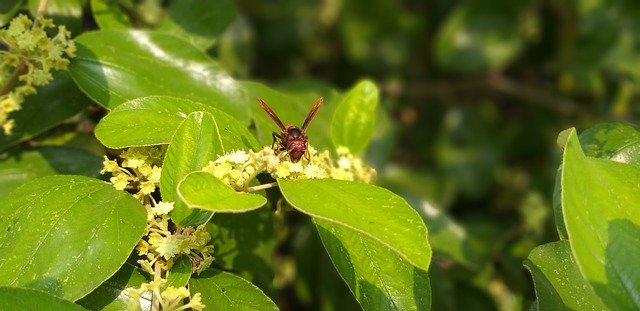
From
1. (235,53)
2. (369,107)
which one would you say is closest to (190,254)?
(369,107)

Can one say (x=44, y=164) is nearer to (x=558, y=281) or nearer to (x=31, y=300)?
(x=31, y=300)

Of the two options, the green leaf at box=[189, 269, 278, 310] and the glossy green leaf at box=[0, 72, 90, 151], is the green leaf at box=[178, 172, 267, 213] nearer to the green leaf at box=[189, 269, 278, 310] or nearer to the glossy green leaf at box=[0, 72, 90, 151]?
the green leaf at box=[189, 269, 278, 310]

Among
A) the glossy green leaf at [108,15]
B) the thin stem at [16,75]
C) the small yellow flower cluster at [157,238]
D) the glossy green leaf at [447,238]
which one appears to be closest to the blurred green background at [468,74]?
the glossy green leaf at [447,238]

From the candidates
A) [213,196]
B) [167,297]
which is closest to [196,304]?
[167,297]

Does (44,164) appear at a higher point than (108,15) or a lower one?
lower

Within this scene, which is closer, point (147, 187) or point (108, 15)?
point (147, 187)

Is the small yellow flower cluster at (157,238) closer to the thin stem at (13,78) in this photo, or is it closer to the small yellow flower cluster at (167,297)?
the small yellow flower cluster at (167,297)
